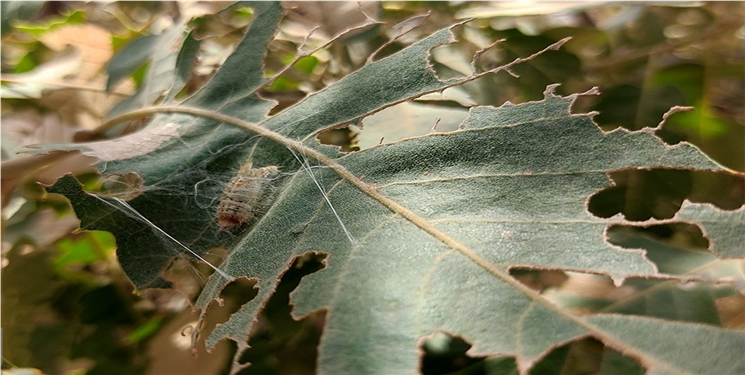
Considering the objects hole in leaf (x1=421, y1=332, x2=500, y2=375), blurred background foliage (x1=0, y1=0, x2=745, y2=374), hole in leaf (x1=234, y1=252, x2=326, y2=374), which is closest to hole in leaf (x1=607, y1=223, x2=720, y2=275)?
blurred background foliage (x1=0, y1=0, x2=745, y2=374)

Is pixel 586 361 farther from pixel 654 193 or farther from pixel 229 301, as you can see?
pixel 229 301

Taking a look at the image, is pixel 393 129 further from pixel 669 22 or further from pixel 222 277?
pixel 669 22

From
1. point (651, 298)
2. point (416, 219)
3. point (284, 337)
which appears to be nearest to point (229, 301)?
point (284, 337)

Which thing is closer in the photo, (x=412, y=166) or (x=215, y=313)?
(x=412, y=166)

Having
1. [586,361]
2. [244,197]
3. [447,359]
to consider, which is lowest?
[586,361]

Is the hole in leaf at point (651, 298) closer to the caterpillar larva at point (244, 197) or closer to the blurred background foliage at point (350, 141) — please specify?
the blurred background foliage at point (350, 141)

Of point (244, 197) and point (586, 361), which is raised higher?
point (244, 197)

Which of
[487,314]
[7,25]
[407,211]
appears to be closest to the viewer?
[487,314]

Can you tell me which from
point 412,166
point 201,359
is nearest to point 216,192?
point 412,166
